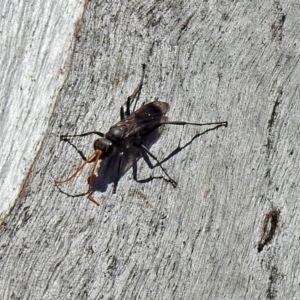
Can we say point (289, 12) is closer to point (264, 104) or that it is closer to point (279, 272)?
point (264, 104)

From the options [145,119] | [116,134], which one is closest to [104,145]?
[116,134]

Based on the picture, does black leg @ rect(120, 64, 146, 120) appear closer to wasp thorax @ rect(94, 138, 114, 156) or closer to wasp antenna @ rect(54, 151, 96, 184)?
A: wasp thorax @ rect(94, 138, 114, 156)

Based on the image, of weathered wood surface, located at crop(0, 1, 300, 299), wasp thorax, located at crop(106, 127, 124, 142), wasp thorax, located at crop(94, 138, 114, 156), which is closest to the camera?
weathered wood surface, located at crop(0, 1, 300, 299)

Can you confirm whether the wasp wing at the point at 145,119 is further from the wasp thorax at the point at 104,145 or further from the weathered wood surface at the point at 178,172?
the wasp thorax at the point at 104,145

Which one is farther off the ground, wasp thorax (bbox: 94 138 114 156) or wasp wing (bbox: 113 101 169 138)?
wasp wing (bbox: 113 101 169 138)

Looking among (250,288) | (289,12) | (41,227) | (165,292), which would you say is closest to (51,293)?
(41,227)

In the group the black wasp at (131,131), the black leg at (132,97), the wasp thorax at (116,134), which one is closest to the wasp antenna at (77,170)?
the black wasp at (131,131)

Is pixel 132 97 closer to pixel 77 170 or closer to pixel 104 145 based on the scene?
pixel 104 145

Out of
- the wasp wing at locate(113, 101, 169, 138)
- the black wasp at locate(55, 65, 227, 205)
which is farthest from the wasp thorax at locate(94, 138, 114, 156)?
the wasp wing at locate(113, 101, 169, 138)
